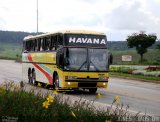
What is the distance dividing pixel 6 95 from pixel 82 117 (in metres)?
2.61

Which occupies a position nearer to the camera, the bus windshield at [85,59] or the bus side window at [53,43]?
the bus windshield at [85,59]

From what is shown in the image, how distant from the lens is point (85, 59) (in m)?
24.2

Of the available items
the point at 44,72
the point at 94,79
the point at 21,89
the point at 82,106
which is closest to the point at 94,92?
the point at 94,79

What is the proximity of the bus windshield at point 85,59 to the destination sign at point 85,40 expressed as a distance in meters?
0.31

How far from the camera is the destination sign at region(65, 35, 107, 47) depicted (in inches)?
962

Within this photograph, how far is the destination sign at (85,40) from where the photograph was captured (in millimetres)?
24438

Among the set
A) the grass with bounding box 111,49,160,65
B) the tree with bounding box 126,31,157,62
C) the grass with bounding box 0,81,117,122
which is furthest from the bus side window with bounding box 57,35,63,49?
the tree with bounding box 126,31,157,62

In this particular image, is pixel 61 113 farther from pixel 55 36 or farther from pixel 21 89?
pixel 55 36

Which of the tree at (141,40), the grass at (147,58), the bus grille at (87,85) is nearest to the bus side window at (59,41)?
the bus grille at (87,85)

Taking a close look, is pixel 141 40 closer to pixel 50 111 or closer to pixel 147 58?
pixel 147 58

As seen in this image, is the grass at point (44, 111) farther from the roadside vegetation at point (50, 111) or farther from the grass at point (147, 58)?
the grass at point (147, 58)

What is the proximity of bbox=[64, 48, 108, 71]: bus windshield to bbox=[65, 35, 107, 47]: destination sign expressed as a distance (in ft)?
1.00

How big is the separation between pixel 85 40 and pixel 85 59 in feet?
3.20

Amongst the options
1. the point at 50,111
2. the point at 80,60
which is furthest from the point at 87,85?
the point at 50,111
